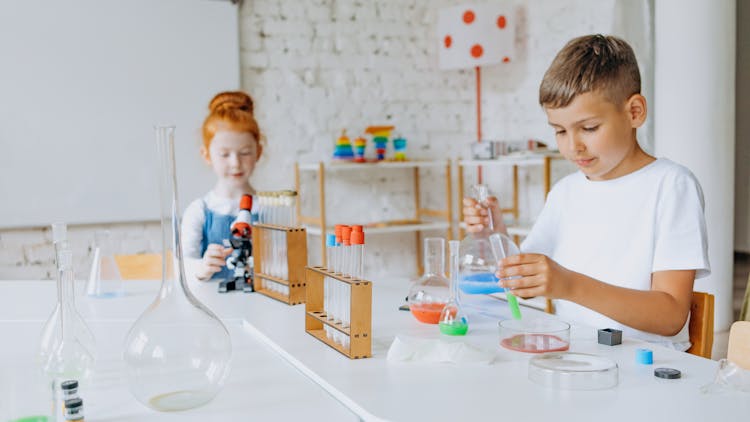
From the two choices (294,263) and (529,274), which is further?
(294,263)

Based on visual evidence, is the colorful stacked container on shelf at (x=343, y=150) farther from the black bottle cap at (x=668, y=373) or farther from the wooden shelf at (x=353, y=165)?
the black bottle cap at (x=668, y=373)

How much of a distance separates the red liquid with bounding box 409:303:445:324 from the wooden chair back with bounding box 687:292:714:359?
0.53 metres

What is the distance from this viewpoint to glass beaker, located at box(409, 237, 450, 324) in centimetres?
146

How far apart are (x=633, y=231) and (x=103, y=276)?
1360 millimetres

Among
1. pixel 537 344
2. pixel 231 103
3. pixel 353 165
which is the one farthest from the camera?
pixel 353 165

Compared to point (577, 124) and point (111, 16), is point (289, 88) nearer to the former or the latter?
point (111, 16)

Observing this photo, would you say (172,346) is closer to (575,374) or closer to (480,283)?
(575,374)

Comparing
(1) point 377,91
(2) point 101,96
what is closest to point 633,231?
(2) point 101,96

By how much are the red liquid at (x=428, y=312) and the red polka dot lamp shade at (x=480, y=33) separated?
3034 mm

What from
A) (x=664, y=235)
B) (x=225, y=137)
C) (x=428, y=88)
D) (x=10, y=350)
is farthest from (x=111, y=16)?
(x=664, y=235)

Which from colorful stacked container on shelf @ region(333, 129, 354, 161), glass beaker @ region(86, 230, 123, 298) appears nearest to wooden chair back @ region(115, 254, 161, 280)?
glass beaker @ region(86, 230, 123, 298)

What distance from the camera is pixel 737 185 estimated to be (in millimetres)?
3676

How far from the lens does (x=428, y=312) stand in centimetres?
145

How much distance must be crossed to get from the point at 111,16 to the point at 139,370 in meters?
3.16
